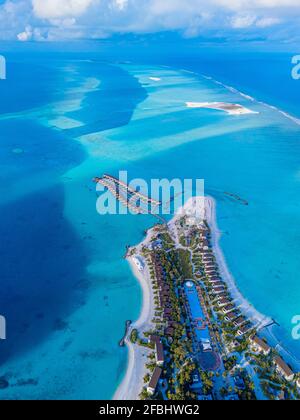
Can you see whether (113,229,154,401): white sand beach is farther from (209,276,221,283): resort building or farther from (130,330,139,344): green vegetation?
(209,276,221,283): resort building

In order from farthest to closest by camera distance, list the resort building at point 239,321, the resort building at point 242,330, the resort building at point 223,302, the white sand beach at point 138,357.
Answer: the resort building at point 223,302 → the resort building at point 239,321 → the resort building at point 242,330 → the white sand beach at point 138,357

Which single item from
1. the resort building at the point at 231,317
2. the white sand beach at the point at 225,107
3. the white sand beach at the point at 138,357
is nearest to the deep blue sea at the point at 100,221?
the white sand beach at the point at 138,357

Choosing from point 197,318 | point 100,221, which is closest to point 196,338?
point 197,318

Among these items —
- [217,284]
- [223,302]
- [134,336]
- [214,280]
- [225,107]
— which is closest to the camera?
[134,336]

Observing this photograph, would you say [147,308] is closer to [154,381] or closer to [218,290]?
[154,381]

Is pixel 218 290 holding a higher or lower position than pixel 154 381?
higher

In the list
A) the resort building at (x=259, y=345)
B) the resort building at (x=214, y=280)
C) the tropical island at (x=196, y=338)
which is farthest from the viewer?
the resort building at (x=214, y=280)

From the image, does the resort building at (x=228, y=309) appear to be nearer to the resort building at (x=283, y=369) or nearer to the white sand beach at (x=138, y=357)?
the resort building at (x=283, y=369)
